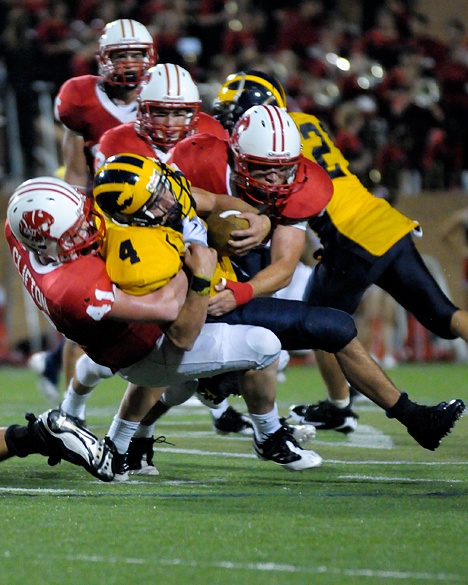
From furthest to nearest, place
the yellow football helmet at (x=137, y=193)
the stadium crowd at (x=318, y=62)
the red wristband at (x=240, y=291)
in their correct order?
the stadium crowd at (x=318, y=62) < the red wristband at (x=240, y=291) < the yellow football helmet at (x=137, y=193)

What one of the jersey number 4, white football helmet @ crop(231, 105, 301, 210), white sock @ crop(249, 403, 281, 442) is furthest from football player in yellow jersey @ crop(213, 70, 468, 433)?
the jersey number 4

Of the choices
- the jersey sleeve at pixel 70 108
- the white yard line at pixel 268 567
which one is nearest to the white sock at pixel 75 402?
the jersey sleeve at pixel 70 108

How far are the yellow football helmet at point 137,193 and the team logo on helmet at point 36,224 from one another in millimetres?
263

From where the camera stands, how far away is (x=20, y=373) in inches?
394

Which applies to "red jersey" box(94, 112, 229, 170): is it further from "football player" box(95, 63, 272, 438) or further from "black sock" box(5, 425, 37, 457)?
"black sock" box(5, 425, 37, 457)

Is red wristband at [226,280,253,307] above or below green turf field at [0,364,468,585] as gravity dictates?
above

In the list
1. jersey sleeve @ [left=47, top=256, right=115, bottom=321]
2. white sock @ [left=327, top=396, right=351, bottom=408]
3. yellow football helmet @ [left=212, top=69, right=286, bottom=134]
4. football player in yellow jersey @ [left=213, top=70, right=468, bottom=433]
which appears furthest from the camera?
white sock @ [left=327, top=396, right=351, bottom=408]

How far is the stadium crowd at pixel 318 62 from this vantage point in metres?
10.8

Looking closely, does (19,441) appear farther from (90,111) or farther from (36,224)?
(90,111)

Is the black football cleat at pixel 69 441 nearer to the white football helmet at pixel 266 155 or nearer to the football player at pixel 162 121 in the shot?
the white football helmet at pixel 266 155

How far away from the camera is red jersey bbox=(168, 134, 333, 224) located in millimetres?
4578

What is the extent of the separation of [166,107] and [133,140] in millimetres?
219

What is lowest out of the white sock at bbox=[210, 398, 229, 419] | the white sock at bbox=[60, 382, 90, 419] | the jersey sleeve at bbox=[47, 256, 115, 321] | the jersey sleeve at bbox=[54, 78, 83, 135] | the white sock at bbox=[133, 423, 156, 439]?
the white sock at bbox=[210, 398, 229, 419]

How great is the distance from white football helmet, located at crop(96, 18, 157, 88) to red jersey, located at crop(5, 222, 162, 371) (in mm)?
1993
